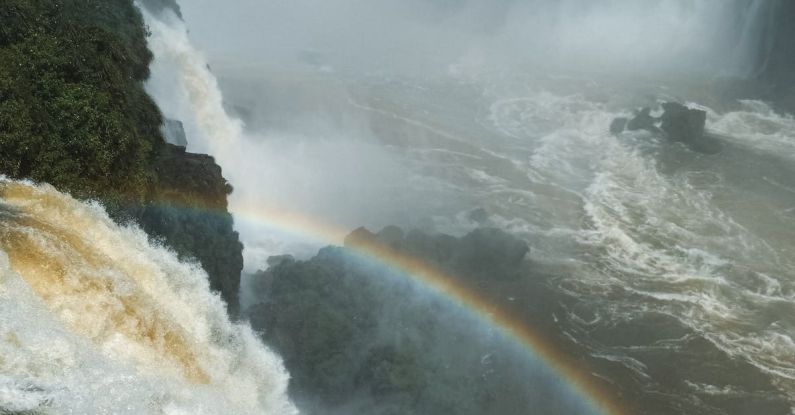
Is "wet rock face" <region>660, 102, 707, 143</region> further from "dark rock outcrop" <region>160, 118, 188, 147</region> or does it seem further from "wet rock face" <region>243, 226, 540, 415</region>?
"dark rock outcrop" <region>160, 118, 188, 147</region>

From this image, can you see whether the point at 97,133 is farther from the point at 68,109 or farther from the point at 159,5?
the point at 159,5

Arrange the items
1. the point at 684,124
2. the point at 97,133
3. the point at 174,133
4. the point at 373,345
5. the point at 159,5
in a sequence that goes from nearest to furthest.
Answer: the point at 97,133, the point at 373,345, the point at 174,133, the point at 159,5, the point at 684,124

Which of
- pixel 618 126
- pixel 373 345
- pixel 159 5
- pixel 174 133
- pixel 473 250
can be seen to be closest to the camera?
pixel 373 345

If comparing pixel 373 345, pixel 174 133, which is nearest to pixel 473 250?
pixel 373 345

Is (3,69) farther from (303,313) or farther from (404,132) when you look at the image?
(404,132)

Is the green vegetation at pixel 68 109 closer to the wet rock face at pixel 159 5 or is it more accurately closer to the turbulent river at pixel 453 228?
the turbulent river at pixel 453 228
